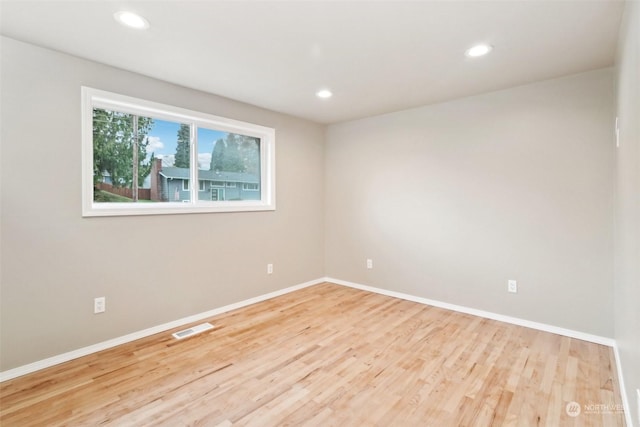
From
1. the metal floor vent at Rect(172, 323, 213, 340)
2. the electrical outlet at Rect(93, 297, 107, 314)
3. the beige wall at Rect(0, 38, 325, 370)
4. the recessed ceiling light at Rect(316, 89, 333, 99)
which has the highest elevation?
the recessed ceiling light at Rect(316, 89, 333, 99)

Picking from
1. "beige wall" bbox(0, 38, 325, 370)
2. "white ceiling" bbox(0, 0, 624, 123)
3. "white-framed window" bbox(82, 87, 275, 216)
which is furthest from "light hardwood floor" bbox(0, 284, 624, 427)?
"white ceiling" bbox(0, 0, 624, 123)

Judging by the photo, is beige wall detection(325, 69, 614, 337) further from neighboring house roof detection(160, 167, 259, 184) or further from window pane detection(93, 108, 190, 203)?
window pane detection(93, 108, 190, 203)

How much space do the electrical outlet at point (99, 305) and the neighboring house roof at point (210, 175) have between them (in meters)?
1.24

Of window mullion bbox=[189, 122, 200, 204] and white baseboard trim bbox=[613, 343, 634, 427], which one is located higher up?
window mullion bbox=[189, 122, 200, 204]

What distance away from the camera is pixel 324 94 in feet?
11.0

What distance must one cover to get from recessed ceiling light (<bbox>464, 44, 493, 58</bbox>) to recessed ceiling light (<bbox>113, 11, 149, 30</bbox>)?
226cm

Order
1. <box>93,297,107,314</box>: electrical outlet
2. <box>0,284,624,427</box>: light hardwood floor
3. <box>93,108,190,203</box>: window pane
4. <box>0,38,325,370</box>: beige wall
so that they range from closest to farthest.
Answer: <box>0,284,624,427</box>: light hardwood floor, <box>0,38,325,370</box>: beige wall, <box>93,297,107,314</box>: electrical outlet, <box>93,108,190,203</box>: window pane

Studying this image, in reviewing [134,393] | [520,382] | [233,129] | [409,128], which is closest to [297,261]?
[233,129]

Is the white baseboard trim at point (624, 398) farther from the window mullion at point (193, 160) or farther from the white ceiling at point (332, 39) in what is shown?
the window mullion at point (193, 160)

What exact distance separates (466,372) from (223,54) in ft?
9.83

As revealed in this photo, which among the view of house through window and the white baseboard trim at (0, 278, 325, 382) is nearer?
the white baseboard trim at (0, 278, 325, 382)

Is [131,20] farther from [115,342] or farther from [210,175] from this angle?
[115,342]

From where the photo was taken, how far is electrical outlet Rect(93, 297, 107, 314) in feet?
8.50

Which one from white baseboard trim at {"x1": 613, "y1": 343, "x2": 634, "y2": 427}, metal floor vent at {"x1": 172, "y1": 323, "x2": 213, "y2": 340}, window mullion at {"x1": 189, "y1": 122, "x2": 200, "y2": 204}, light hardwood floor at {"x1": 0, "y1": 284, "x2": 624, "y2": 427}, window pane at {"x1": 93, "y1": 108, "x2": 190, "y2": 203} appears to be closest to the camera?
white baseboard trim at {"x1": 613, "y1": 343, "x2": 634, "y2": 427}
